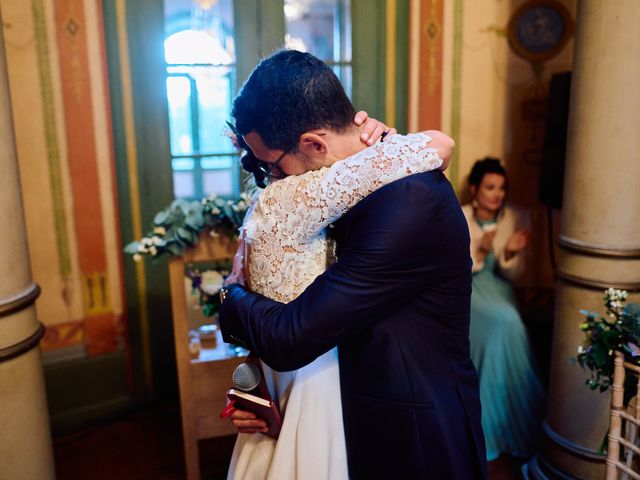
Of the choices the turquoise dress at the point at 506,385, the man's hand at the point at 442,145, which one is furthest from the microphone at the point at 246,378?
the turquoise dress at the point at 506,385

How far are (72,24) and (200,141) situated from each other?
869mm

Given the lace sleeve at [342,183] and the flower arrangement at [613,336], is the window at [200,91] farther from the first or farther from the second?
the lace sleeve at [342,183]

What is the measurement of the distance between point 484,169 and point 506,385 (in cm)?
115

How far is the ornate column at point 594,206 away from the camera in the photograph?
227 centimetres

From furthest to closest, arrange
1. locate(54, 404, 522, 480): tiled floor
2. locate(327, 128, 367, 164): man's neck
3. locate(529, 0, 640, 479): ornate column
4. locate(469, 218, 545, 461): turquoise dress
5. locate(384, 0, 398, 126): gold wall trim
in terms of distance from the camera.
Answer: locate(384, 0, 398, 126): gold wall trim → locate(469, 218, 545, 461): turquoise dress → locate(54, 404, 522, 480): tiled floor → locate(529, 0, 640, 479): ornate column → locate(327, 128, 367, 164): man's neck

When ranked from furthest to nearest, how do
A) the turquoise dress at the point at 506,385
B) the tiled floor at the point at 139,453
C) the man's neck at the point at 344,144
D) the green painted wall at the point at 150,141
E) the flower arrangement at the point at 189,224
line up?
the green painted wall at the point at 150,141 → the turquoise dress at the point at 506,385 → the tiled floor at the point at 139,453 → the flower arrangement at the point at 189,224 → the man's neck at the point at 344,144

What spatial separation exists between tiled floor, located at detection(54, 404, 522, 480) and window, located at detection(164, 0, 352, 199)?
1298 mm

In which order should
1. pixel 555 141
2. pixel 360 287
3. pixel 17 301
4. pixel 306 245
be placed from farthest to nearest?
pixel 555 141, pixel 17 301, pixel 306 245, pixel 360 287

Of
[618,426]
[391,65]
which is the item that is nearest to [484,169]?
[391,65]

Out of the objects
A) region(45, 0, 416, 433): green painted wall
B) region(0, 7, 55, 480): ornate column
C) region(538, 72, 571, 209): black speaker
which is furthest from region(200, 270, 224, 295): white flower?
region(538, 72, 571, 209): black speaker

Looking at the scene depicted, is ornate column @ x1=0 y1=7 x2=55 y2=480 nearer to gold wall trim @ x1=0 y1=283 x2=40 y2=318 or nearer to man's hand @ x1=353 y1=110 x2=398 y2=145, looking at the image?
gold wall trim @ x1=0 y1=283 x2=40 y2=318

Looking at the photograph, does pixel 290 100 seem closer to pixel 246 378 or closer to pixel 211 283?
pixel 246 378

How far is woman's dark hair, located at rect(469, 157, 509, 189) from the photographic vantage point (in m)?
3.38

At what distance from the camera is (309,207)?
3.74 ft
